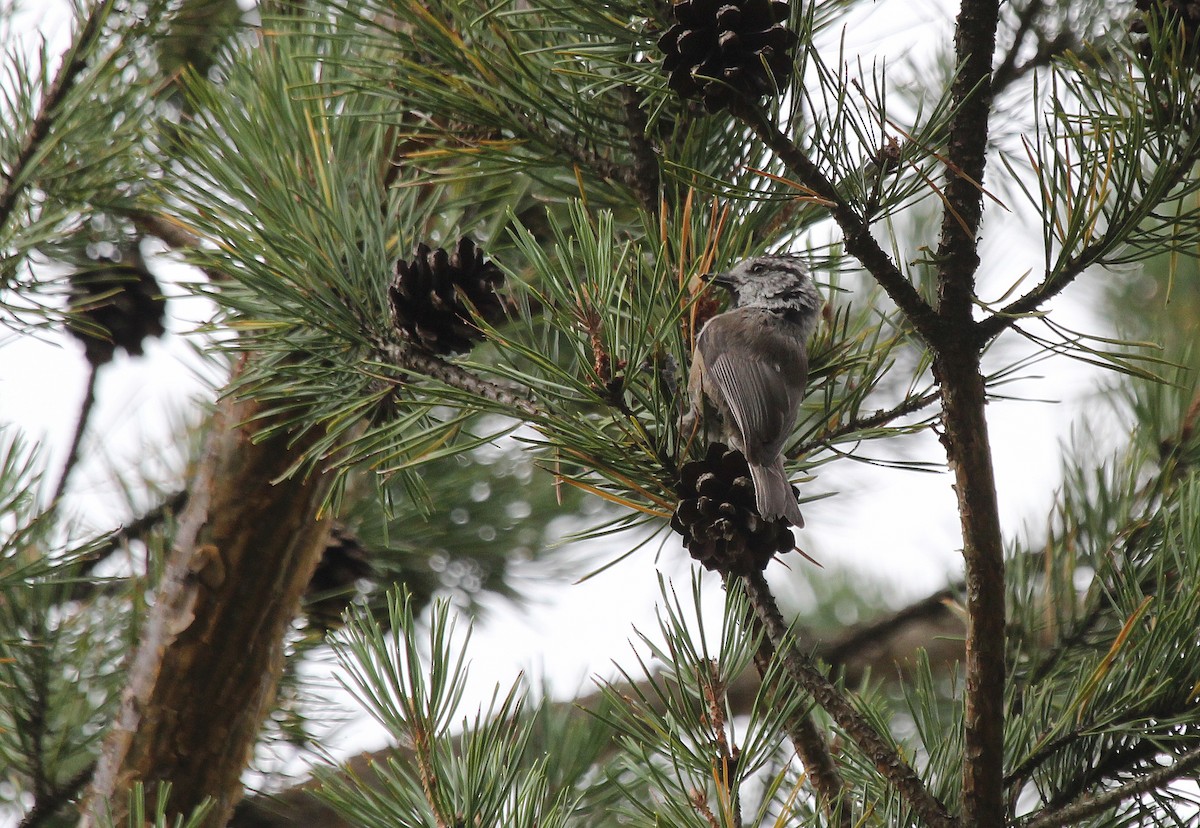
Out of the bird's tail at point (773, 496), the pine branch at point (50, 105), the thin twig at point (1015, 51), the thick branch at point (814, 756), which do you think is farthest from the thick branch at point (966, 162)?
the pine branch at point (50, 105)

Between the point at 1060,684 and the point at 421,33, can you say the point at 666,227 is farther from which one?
the point at 1060,684

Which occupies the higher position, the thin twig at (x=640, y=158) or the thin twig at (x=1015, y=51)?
the thin twig at (x=1015, y=51)

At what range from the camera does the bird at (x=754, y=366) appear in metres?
1.41

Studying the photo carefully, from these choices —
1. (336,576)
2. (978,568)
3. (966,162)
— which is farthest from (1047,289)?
(336,576)

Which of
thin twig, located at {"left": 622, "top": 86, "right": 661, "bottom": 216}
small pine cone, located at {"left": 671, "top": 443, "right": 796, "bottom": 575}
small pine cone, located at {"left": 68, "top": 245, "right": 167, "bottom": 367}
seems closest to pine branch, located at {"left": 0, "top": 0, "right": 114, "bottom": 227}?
small pine cone, located at {"left": 68, "top": 245, "right": 167, "bottom": 367}

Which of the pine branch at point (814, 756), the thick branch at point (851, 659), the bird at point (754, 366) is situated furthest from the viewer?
the thick branch at point (851, 659)

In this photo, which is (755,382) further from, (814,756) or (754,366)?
(814,756)

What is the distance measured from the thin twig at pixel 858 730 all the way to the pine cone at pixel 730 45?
50cm

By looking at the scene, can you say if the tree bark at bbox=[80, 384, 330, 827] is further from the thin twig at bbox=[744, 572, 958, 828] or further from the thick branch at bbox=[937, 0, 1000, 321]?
the thick branch at bbox=[937, 0, 1000, 321]

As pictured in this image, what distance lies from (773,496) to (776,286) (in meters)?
0.60

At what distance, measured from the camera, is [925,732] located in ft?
3.81

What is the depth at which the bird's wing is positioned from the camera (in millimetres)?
1428

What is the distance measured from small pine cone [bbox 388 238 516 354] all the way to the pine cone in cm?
39

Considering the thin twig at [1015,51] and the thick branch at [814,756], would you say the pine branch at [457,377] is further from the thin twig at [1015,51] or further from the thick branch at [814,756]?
the thin twig at [1015,51]
